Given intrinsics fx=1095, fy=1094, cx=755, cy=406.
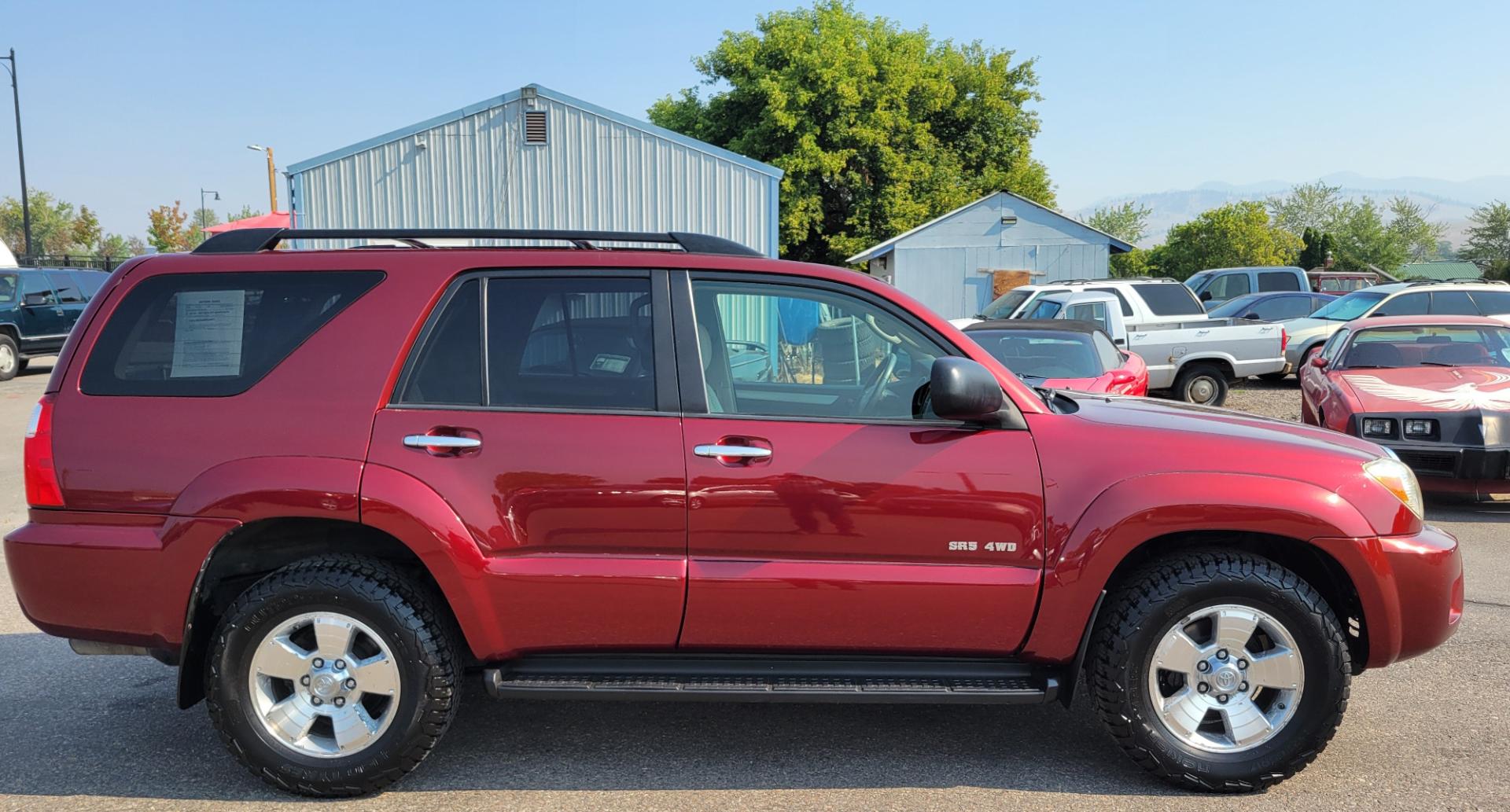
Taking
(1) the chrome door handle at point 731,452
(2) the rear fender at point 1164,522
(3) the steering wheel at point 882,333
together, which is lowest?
(2) the rear fender at point 1164,522

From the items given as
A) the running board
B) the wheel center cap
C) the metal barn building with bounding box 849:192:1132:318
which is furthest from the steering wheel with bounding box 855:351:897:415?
the metal barn building with bounding box 849:192:1132:318

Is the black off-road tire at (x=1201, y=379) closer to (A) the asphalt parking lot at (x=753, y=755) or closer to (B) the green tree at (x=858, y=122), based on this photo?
(A) the asphalt parking lot at (x=753, y=755)

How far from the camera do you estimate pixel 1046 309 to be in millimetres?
16125

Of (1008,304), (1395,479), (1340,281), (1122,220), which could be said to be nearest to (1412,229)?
(1122,220)

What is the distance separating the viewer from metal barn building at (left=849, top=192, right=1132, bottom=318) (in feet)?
88.9

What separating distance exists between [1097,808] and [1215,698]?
1.84 feet

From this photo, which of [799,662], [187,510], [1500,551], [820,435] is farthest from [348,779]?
[1500,551]

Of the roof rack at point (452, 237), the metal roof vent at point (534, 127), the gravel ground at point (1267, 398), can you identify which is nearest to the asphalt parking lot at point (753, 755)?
the roof rack at point (452, 237)

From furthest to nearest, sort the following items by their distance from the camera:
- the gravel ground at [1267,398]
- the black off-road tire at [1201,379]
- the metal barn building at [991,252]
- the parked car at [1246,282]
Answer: the parked car at [1246,282] < the metal barn building at [991,252] < the black off-road tire at [1201,379] < the gravel ground at [1267,398]

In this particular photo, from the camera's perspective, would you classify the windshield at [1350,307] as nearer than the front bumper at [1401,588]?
No

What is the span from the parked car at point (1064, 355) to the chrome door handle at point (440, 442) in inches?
269

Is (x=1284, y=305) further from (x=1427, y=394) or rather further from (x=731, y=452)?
(x=731, y=452)

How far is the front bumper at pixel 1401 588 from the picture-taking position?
11.9 ft

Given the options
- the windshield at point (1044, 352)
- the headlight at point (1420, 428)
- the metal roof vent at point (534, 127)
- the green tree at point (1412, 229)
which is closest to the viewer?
the headlight at point (1420, 428)
